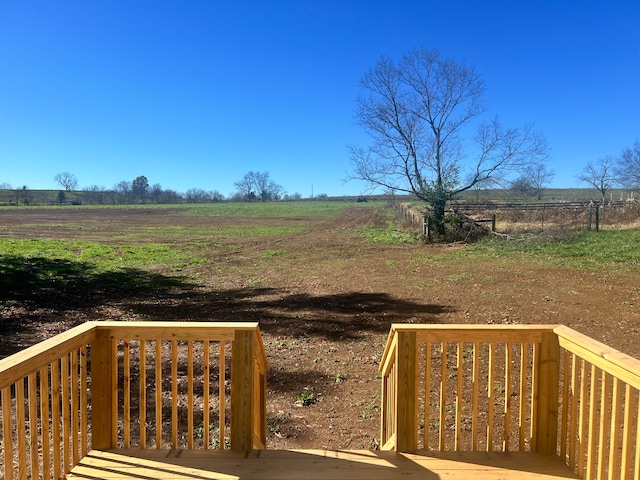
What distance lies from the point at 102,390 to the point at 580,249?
16.6 metres

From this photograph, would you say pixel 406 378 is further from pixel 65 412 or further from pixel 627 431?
pixel 65 412

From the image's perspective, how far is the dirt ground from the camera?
4.88 metres

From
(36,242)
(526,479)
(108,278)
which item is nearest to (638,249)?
(526,479)

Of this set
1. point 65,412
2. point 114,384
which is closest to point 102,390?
point 114,384

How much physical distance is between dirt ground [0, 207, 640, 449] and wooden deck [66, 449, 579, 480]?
3.35 ft

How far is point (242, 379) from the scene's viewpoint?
2.95 meters

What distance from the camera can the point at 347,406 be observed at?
473 cm

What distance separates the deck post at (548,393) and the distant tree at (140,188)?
10170 centimetres

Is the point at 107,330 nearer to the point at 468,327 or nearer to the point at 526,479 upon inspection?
the point at 468,327

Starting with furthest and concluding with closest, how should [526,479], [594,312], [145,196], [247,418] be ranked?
[145,196], [594,312], [247,418], [526,479]

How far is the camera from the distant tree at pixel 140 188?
3868 inches

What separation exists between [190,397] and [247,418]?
40 cm

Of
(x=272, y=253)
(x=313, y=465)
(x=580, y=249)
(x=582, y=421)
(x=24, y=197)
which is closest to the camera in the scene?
(x=582, y=421)

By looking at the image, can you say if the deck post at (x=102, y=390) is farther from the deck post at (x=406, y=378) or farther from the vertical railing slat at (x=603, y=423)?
the vertical railing slat at (x=603, y=423)
